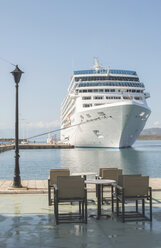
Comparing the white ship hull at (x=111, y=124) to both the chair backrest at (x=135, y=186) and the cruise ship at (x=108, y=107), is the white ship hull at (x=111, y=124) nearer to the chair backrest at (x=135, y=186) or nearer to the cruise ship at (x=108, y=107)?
the cruise ship at (x=108, y=107)

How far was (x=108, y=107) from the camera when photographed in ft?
158

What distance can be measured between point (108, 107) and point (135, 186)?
42460 millimetres

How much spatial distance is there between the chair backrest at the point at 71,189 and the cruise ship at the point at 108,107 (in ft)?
136

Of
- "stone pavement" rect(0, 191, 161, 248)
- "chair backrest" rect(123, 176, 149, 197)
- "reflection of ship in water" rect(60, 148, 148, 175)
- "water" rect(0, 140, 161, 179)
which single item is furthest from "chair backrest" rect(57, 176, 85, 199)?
"reflection of ship in water" rect(60, 148, 148, 175)

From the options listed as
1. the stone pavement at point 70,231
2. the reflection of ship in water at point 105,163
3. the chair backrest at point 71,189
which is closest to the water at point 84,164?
the reflection of ship in water at point 105,163

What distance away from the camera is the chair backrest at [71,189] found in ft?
19.6

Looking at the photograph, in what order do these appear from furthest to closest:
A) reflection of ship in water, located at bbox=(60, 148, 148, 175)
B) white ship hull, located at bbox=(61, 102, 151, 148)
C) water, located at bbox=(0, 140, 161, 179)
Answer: white ship hull, located at bbox=(61, 102, 151, 148) < reflection of ship in water, located at bbox=(60, 148, 148, 175) < water, located at bbox=(0, 140, 161, 179)

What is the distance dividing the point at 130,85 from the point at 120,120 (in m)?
9.45

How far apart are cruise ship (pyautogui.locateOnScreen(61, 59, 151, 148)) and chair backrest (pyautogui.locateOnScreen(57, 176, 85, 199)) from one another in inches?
1627

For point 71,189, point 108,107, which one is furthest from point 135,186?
point 108,107

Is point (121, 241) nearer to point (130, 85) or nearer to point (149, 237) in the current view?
point (149, 237)

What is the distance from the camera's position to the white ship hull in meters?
47.9

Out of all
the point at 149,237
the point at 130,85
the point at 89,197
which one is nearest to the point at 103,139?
the point at 130,85

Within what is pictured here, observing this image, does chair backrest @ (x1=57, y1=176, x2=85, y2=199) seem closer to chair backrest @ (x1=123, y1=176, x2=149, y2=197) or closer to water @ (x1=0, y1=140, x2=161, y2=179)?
chair backrest @ (x1=123, y1=176, x2=149, y2=197)
